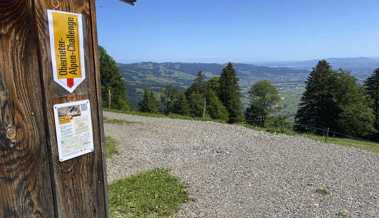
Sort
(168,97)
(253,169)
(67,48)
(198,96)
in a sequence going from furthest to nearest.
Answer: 1. (168,97)
2. (198,96)
3. (253,169)
4. (67,48)

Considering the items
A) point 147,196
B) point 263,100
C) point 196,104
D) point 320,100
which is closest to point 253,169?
point 147,196

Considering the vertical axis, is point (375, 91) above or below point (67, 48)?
below

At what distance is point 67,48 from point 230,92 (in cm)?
4963

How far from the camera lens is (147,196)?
7426 mm

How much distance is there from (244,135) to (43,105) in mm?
14231

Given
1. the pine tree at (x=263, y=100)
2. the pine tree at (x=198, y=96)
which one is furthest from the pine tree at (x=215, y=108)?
the pine tree at (x=263, y=100)

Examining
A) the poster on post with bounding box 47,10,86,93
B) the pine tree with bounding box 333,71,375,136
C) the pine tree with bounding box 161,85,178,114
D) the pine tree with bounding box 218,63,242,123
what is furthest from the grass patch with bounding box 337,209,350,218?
the pine tree with bounding box 161,85,178,114

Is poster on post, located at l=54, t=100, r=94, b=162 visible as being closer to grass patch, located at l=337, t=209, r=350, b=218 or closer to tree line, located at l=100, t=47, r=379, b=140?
grass patch, located at l=337, t=209, r=350, b=218

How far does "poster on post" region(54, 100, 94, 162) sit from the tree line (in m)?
37.7

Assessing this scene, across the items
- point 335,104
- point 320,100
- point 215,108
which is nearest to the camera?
point 335,104

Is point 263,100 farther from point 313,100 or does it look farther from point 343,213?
point 343,213

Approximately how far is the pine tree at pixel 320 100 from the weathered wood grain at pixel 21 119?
4548 centimetres

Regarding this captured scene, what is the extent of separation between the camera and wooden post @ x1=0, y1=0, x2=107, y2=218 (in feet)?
4.58

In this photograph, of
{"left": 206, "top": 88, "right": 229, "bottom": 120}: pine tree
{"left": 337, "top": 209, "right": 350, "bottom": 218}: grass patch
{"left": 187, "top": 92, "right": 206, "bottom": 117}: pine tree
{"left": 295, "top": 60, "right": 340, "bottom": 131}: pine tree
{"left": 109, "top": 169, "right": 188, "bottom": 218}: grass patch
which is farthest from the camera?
{"left": 187, "top": 92, "right": 206, "bottom": 117}: pine tree
